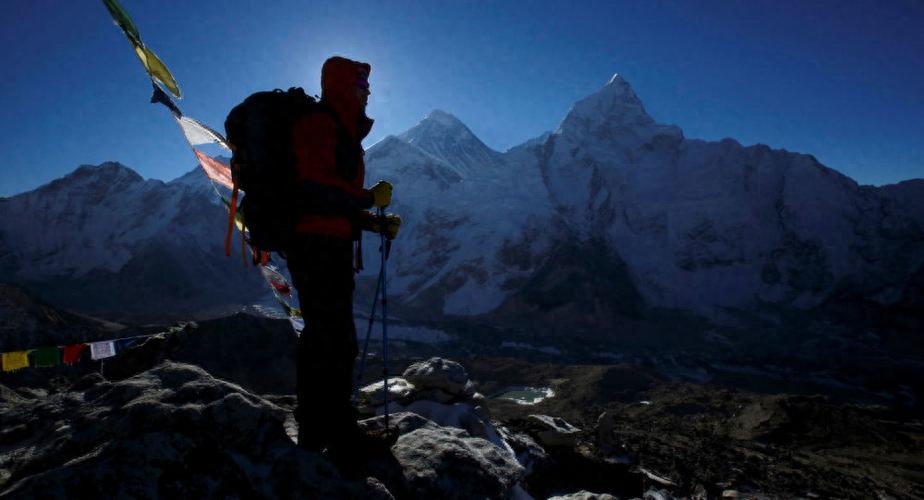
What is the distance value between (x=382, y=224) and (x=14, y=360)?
27.4ft

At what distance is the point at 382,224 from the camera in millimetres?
3547

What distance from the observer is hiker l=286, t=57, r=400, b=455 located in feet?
9.55

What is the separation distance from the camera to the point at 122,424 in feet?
8.07

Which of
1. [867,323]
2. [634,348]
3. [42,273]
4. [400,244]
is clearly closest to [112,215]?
[42,273]

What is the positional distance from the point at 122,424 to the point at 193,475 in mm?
522

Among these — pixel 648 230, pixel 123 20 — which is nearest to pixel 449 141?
pixel 648 230

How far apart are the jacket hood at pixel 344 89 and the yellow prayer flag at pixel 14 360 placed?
8201mm

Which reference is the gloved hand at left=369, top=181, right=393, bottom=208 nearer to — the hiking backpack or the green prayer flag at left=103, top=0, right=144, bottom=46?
the hiking backpack

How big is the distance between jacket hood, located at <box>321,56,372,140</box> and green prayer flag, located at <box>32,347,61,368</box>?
8266mm

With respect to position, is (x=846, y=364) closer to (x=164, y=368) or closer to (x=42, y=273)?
(x=164, y=368)

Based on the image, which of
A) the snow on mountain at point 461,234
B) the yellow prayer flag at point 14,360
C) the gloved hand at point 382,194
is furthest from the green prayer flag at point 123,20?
the snow on mountain at point 461,234

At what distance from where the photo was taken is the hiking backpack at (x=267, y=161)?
2871mm

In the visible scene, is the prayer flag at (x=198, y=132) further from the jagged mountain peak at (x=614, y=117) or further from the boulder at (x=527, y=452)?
the jagged mountain peak at (x=614, y=117)

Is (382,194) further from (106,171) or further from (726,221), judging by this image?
(106,171)
